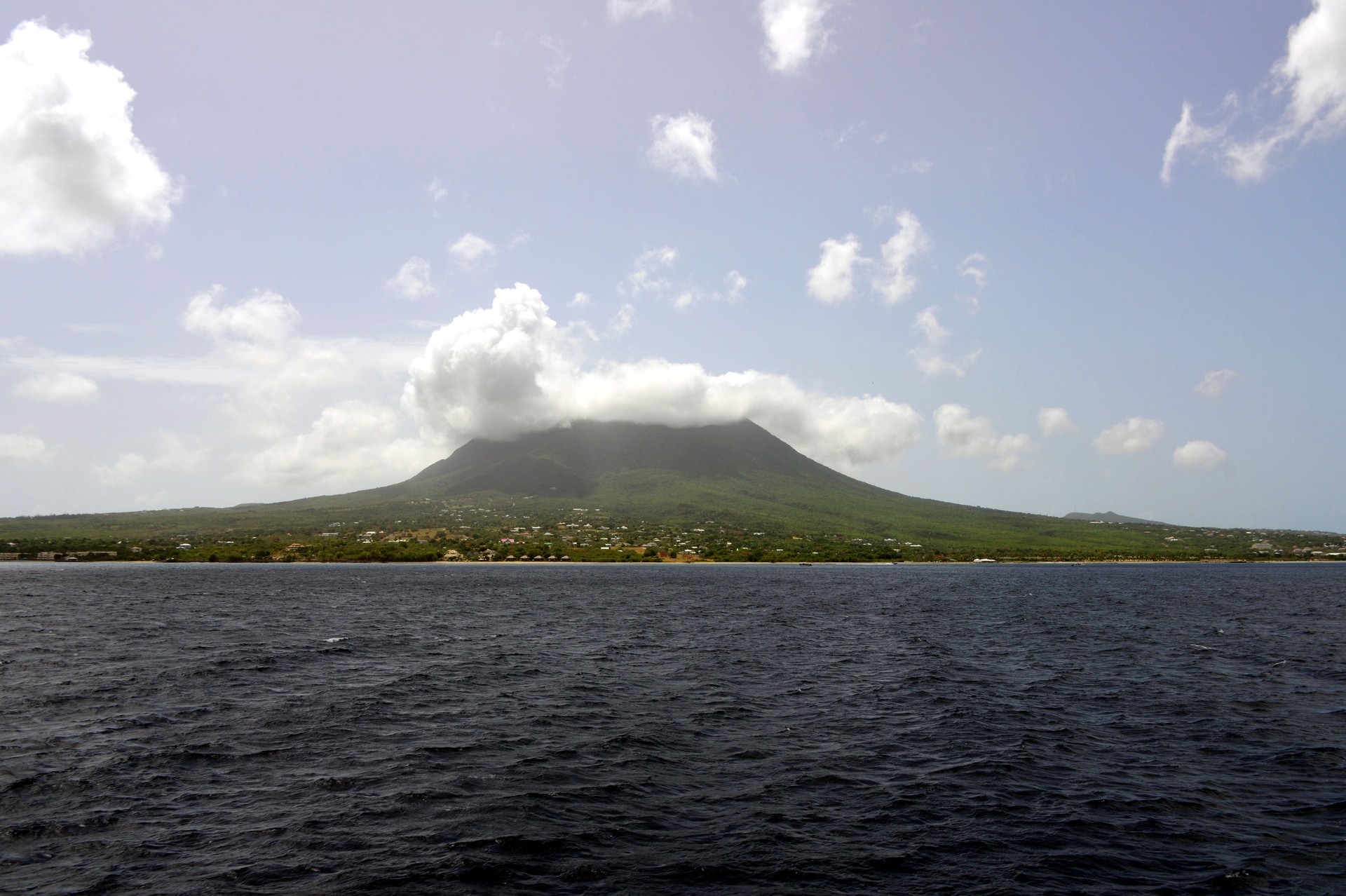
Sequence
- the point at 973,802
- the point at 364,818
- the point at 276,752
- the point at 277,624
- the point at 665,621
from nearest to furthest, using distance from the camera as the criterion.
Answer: the point at 364,818, the point at 973,802, the point at 276,752, the point at 277,624, the point at 665,621

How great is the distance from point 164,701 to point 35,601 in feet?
275

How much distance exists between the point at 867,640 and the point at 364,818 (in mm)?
50250

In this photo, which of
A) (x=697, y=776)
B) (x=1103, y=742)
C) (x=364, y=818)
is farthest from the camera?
(x=1103, y=742)

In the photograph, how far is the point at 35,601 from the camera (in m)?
97.6

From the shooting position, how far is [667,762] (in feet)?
93.8

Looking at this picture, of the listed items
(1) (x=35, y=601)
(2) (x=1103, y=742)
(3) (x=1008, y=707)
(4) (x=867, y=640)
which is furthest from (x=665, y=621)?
(1) (x=35, y=601)

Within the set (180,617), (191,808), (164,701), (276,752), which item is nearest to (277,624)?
(180,617)

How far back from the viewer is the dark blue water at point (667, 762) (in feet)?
63.3

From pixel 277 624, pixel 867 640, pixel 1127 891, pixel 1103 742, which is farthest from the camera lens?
pixel 277 624

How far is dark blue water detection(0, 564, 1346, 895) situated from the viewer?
19297 mm

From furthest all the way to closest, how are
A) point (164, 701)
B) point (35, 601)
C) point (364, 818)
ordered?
1. point (35, 601)
2. point (164, 701)
3. point (364, 818)

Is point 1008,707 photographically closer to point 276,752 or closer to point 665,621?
point 276,752

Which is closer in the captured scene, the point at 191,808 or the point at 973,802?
the point at 191,808

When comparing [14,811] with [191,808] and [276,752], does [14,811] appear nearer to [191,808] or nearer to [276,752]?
[191,808]
